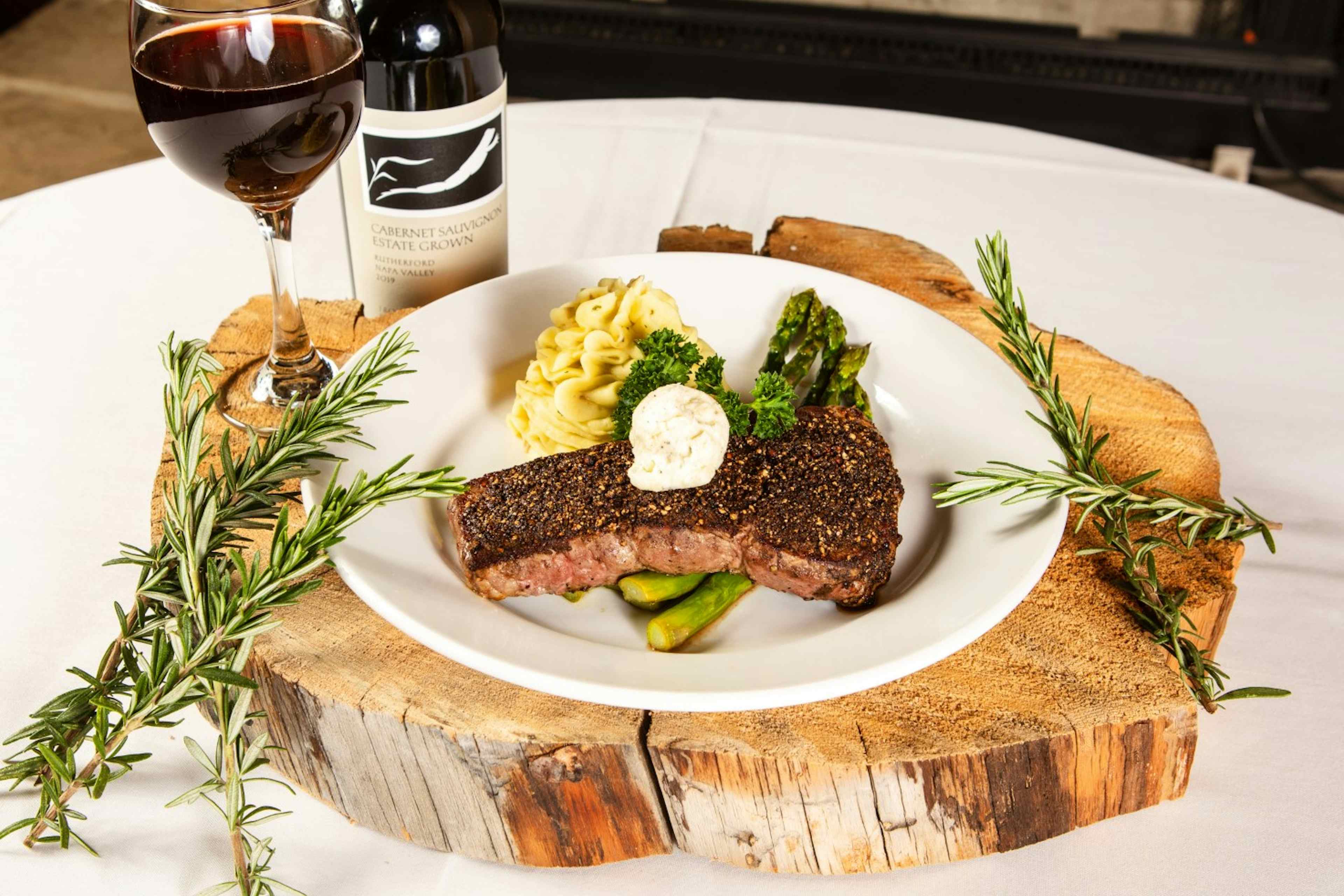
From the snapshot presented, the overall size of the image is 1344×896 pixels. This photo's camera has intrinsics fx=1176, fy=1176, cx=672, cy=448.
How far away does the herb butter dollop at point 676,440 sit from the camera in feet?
4.99

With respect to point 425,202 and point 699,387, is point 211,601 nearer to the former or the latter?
point 699,387

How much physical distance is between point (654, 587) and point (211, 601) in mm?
556

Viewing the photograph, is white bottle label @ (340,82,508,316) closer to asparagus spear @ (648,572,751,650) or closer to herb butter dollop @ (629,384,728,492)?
herb butter dollop @ (629,384,728,492)

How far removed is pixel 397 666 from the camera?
147cm

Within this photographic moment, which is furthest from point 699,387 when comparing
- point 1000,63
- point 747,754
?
point 1000,63

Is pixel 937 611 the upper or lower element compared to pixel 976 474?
lower

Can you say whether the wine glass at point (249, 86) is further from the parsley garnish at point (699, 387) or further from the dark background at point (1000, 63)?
the dark background at point (1000, 63)

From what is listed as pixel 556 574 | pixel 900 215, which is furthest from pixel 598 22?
pixel 556 574

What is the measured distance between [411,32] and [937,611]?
1250mm

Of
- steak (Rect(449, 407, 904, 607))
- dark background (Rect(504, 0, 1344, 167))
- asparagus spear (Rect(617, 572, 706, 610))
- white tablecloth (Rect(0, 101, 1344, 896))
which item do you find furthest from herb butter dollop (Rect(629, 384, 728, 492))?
dark background (Rect(504, 0, 1344, 167))

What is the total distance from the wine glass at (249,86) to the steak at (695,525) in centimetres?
37

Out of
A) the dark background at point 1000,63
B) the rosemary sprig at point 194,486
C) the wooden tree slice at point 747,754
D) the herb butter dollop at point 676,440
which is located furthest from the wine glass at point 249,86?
the dark background at point 1000,63

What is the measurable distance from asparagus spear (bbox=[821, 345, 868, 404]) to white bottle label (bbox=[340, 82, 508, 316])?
2.17 ft

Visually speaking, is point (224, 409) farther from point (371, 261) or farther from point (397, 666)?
point (397, 666)
